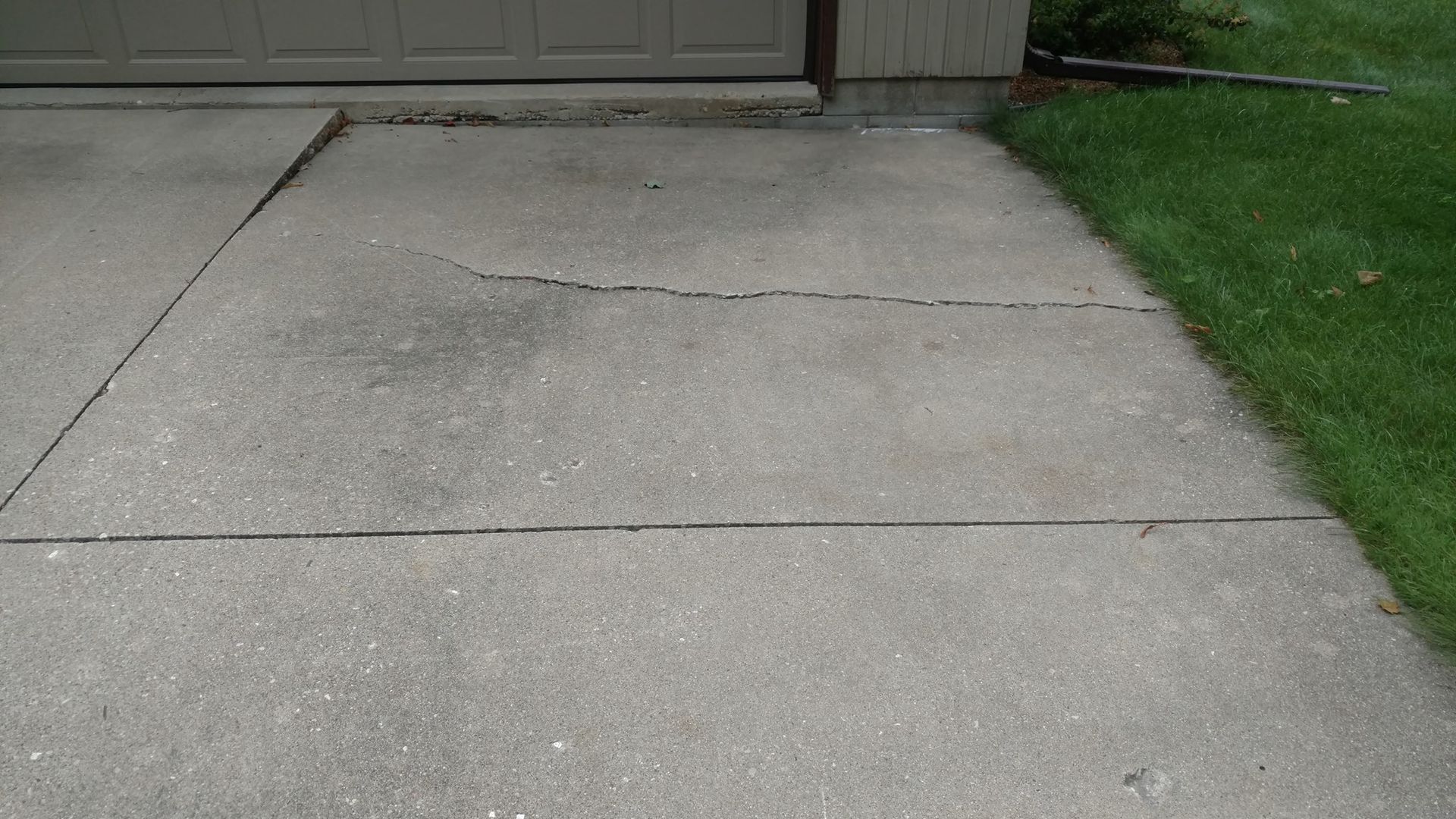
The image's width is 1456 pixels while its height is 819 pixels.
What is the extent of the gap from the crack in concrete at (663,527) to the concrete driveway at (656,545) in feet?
0.04

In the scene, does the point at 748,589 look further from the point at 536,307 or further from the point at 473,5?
the point at 473,5

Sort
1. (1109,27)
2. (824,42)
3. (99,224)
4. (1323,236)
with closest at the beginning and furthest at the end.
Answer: (1323,236) < (99,224) < (824,42) < (1109,27)

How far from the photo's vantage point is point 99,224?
4.84 m

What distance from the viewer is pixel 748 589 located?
2.81 m

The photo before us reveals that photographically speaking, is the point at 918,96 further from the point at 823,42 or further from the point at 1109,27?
the point at 1109,27

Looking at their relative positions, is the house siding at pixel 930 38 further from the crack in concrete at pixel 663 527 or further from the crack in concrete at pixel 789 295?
the crack in concrete at pixel 663 527

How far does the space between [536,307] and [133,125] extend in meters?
3.30

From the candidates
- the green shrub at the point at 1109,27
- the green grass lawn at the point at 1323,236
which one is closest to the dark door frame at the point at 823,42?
the green grass lawn at the point at 1323,236

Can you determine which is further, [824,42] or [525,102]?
[525,102]

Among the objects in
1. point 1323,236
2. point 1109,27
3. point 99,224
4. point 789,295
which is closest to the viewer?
point 789,295

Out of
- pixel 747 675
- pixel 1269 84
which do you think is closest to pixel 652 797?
pixel 747 675

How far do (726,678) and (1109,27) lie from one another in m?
6.25

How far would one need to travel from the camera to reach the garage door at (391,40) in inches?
246

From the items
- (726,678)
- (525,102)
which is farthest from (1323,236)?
(525,102)
